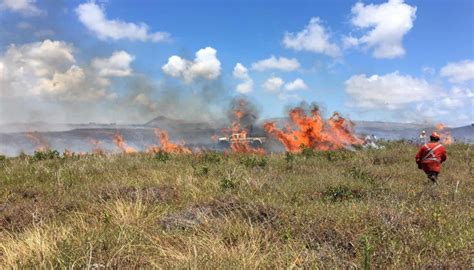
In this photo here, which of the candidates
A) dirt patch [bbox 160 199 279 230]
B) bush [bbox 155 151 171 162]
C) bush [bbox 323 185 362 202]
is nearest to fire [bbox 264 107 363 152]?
bush [bbox 155 151 171 162]

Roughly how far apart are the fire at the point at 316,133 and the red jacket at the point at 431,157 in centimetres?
989

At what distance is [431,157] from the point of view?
11.4m

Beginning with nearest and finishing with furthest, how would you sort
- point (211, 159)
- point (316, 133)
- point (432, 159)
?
point (432, 159) → point (211, 159) → point (316, 133)

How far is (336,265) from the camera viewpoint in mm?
4621

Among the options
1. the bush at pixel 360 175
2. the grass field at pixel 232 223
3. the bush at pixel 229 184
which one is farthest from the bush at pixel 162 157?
the bush at pixel 360 175

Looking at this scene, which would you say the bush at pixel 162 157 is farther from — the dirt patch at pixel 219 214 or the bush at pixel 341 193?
the dirt patch at pixel 219 214

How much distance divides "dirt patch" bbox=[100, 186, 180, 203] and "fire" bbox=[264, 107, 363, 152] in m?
14.1

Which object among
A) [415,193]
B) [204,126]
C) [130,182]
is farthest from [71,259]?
[204,126]

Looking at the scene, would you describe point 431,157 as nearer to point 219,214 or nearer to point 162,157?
point 219,214

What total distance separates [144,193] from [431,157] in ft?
24.9

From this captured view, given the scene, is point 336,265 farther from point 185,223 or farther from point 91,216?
point 91,216

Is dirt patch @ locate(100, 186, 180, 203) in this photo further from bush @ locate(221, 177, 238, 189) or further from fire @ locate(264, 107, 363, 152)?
fire @ locate(264, 107, 363, 152)

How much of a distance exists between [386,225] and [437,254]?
866 mm

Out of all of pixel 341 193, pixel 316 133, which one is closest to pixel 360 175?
pixel 341 193
